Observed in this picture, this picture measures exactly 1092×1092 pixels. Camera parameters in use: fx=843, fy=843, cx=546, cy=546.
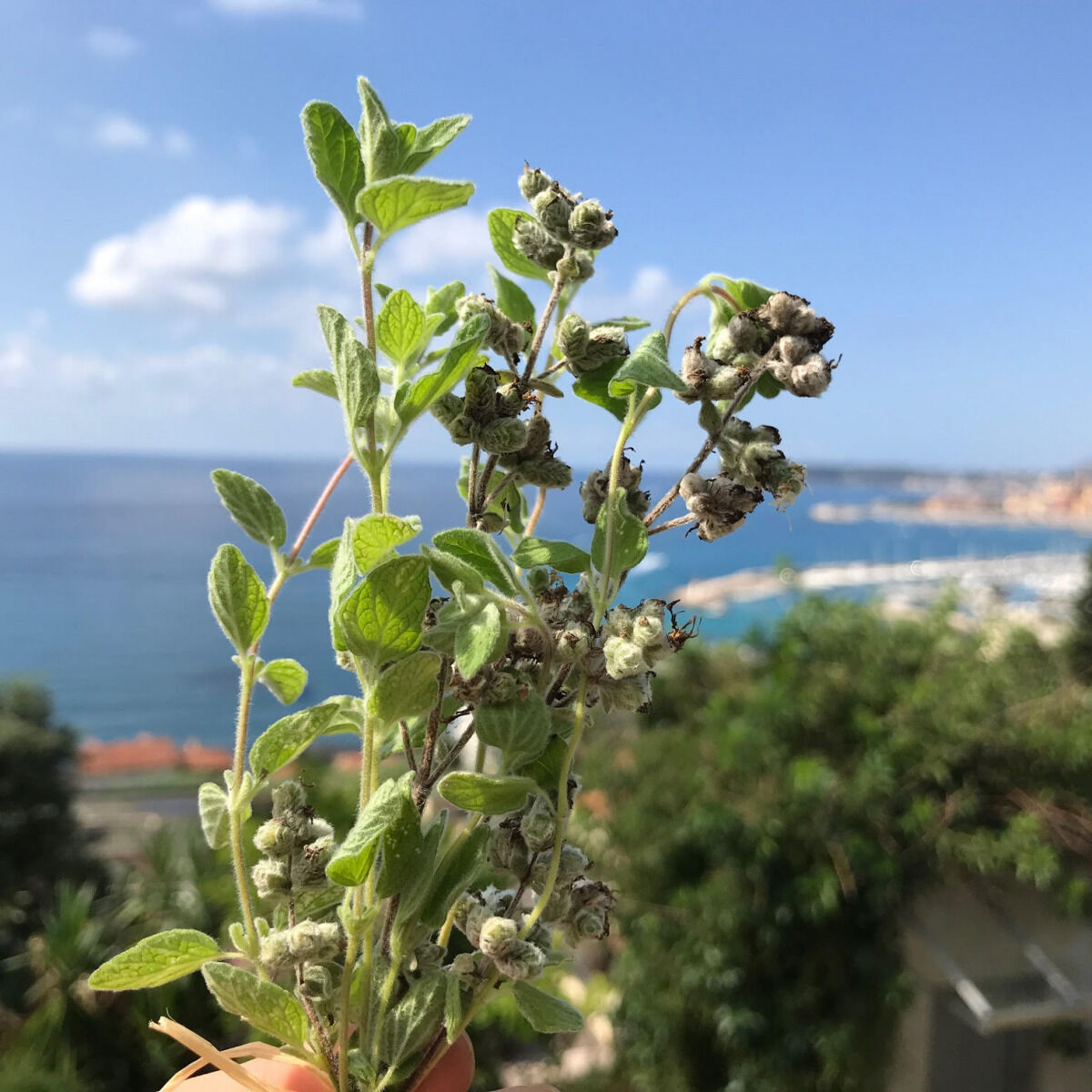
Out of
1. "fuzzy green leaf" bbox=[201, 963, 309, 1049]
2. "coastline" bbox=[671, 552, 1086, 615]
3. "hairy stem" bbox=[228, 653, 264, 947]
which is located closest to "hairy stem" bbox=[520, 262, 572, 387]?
"hairy stem" bbox=[228, 653, 264, 947]

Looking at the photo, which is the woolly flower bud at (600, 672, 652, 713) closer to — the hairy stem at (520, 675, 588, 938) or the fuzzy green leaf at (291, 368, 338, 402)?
the hairy stem at (520, 675, 588, 938)

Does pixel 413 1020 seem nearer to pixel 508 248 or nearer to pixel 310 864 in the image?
pixel 310 864

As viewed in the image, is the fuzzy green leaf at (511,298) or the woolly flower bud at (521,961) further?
the fuzzy green leaf at (511,298)

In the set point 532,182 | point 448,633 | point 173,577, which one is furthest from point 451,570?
point 173,577

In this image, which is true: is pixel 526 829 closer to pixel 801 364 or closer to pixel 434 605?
pixel 434 605

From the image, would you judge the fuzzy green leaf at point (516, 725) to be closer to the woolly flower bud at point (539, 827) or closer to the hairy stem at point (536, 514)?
the woolly flower bud at point (539, 827)

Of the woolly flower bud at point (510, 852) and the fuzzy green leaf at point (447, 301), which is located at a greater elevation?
the fuzzy green leaf at point (447, 301)

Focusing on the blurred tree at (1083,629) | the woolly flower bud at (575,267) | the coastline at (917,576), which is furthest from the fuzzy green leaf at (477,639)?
the coastline at (917,576)
